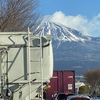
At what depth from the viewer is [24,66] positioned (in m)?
9.50

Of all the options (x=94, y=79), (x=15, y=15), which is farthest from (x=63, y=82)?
(x=94, y=79)

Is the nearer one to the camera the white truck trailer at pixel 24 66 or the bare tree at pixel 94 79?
the white truck trailer at pixel 24 66

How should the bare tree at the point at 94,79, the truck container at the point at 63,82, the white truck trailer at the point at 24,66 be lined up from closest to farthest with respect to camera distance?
the white truck trailer at the point at 24,66
the truck container at the point at 63,82
the bare tree at the point at 94,79

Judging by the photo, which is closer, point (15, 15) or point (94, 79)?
point (15, 15)

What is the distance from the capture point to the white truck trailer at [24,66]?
372 inches

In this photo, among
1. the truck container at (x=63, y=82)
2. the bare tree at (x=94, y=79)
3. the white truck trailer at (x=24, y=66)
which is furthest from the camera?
the bare tree at (x=94, y=79)

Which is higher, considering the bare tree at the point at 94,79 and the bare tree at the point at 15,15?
the bare tree at the point at 15,15

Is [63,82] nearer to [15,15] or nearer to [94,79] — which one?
[15,15]

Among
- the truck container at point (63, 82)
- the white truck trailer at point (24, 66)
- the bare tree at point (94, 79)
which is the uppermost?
the white truck trailer at point (24, 66)

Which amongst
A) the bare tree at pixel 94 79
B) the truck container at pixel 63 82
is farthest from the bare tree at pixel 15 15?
the bare tree at pixel 94 79

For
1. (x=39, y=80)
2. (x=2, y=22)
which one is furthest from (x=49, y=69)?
(x=2, y=22)

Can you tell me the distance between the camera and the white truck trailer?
9.45m

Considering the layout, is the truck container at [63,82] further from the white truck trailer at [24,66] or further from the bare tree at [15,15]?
the white truck trailer at [24,66]

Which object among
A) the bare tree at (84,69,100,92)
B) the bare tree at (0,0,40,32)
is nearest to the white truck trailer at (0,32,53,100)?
the bare tree at (0,0,40,32)
